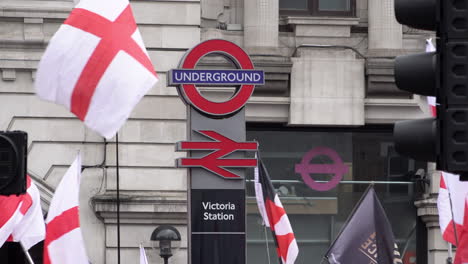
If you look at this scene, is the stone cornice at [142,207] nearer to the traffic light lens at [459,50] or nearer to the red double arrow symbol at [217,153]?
the red double arrow symbol at [217,153]

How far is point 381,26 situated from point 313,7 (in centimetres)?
110

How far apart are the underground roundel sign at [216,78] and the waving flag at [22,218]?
9.34 feet

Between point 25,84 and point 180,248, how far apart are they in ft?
11.1

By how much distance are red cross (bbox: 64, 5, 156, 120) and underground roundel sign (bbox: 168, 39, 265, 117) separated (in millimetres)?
2259

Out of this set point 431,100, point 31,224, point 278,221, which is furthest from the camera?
point 431,100

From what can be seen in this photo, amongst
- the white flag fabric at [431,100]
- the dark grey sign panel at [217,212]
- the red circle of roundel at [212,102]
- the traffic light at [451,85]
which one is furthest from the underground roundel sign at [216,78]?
the traffic light at [451,85]

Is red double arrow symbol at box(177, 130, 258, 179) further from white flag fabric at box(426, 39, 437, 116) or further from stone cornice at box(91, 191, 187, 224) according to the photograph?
stone cornice at box(91, 191, 187, 224)

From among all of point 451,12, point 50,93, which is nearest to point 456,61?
point 451,12

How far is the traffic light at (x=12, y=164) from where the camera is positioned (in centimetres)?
796

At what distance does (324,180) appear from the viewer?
854 inches

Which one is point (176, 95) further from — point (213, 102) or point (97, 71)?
point (97, 71)

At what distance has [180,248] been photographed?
20516mm

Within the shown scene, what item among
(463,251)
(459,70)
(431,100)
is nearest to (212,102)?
(463,251)

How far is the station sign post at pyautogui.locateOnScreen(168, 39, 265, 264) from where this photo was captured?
14.5 metres
